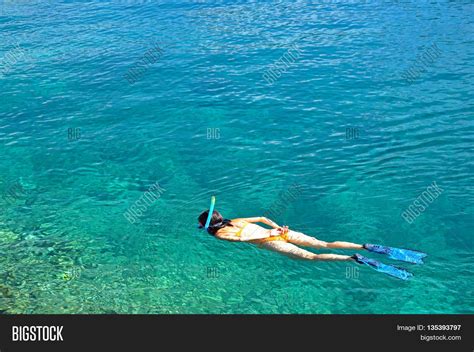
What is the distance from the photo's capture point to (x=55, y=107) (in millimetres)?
27469

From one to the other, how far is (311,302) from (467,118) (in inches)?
505

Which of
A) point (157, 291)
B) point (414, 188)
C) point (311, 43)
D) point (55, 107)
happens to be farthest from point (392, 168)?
point (55, 107)

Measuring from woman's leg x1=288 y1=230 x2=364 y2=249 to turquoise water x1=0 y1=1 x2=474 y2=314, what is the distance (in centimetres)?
60

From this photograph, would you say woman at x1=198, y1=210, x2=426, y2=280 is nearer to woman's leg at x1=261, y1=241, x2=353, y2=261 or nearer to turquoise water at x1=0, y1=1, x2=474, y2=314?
woman's leg at x1=261, y1=241, x2=353, y2=261

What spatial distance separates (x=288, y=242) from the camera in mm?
15742

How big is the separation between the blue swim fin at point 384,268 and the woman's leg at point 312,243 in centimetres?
71

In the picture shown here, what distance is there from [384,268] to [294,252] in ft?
8.62

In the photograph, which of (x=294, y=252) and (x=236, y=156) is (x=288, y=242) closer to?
(x=294, y=252)

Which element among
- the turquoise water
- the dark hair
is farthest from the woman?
the turquoise water

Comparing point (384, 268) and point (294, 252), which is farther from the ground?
point (384, 268)

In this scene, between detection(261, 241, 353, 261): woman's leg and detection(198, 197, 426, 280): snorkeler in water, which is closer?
detection(198, 197, 426, 280): snorkeler in water

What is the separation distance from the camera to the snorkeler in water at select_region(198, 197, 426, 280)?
14.5 m

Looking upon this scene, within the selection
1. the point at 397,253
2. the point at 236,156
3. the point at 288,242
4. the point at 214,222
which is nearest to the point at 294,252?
the point at 288,242

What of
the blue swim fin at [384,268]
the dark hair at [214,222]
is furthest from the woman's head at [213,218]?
the blue swim fin at [384,268]
